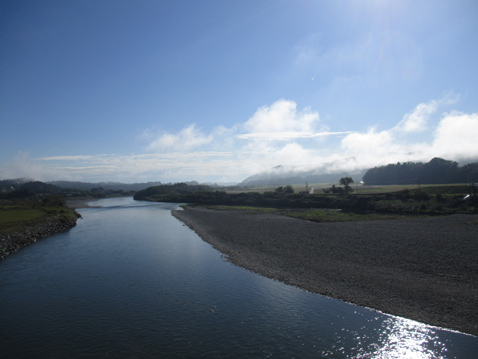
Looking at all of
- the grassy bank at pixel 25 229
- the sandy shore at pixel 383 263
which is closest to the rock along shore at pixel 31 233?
the grassy bank at pixel 25 229

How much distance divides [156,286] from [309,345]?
9.30 m

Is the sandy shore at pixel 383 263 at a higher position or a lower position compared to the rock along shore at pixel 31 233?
lower

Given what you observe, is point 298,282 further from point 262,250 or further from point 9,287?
point 9,287

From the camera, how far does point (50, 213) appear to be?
4334 cm

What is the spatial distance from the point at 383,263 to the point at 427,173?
118914mm

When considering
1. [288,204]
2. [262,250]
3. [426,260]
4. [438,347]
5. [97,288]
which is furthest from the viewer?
[288,204]

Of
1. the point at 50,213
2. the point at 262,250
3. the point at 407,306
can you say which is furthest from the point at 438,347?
the point at 50,213

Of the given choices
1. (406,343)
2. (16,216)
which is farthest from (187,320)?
(16,216)

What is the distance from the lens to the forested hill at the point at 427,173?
99.8 m

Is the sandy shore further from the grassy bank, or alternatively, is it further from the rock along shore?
the grassy bank

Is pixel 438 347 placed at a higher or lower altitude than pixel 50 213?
lower

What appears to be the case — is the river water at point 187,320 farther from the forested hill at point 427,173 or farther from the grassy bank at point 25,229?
the forested hill at point 427,173

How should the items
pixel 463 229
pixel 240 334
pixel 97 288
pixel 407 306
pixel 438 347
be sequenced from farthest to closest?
pixel 463 229 → pixel 97 288 → pixel 407 306 → pixel 240 334 → pixel 438 347

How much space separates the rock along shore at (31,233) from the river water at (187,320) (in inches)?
248
